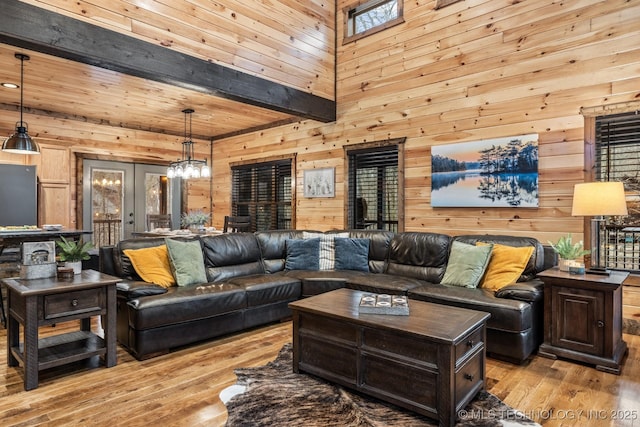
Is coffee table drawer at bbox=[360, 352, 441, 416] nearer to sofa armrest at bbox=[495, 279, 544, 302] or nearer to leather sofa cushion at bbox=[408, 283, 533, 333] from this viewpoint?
leather sofa cushion at bbox=[408, 283, 533, 333]

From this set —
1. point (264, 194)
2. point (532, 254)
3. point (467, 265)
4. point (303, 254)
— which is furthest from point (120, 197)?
point (532, 254)

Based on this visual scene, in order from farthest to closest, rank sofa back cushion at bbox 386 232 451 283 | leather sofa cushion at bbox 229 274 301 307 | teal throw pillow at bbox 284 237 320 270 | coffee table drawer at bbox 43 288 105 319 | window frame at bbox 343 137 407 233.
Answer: window frame at bbox 343 137 407 233 < teal throw pillow at bbox 284 237 320 270 < sofa back cushion at bbox 386 232 451 283 < leather sofa cushion at bbox 229 274 301 307 < coffee table drawer at bbox 43 288 105 319

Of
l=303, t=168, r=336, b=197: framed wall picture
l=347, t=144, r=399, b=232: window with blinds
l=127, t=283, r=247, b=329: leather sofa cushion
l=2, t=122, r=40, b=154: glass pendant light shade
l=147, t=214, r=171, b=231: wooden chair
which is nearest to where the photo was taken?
l=127, t=283, r=247, b=329: leather sofa cushion

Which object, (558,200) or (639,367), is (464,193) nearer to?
(558,200)

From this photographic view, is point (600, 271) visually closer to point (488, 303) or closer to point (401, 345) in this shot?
point (488, 303)

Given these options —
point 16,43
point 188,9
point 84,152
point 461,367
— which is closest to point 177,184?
point 84,152

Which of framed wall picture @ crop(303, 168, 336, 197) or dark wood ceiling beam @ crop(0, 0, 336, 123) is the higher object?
dark wood ceiling beam @ crop(0, 0, 336, 123)

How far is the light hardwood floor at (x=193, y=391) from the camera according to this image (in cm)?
218

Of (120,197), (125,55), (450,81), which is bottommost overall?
(120,197)

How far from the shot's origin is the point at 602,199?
2.96 meters

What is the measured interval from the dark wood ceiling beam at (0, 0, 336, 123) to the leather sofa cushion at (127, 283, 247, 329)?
2089 millimetres

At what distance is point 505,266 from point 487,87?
2.17m

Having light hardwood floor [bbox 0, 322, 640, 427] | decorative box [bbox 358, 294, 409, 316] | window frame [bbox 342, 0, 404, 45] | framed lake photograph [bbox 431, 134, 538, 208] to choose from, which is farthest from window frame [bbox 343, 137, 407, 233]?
decorative box [bbox 358, 294, 409, 316]

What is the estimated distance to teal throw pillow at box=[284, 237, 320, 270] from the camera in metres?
4.64
